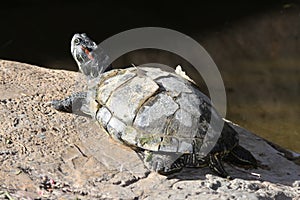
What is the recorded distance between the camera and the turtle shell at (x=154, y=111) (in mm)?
3080

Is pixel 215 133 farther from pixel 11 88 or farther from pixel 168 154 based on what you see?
pixel 11 88

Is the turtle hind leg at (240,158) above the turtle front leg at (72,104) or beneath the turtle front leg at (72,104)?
beneath

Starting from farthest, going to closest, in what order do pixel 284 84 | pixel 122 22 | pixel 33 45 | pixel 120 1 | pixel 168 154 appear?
pixel 120 1 < pixel 122 22 < pixel 33 45 < pixel 284 84 < pixel 168 154

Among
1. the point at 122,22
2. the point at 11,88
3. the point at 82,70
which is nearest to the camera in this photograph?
the point at 11,88

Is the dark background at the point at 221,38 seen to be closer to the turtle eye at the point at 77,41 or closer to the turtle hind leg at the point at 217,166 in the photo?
the turtle eye at the point at 77,41

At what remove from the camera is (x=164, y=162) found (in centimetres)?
310

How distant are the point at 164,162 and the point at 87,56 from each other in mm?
1169

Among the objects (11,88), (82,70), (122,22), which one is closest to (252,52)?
(122,22)

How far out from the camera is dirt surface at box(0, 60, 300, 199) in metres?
2.91

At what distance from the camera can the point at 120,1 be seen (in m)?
7.51

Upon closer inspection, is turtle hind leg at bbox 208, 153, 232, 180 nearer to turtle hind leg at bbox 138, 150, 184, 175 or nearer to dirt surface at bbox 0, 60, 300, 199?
dirt surface at bbox 0, 60, 300, 199

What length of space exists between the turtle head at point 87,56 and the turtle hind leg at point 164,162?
1.00 meters

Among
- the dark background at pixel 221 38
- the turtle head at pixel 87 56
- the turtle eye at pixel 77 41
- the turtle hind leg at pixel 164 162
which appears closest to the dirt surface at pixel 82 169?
the turtle hind leg at pixel 164 162

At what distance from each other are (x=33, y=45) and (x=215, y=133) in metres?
3.81
